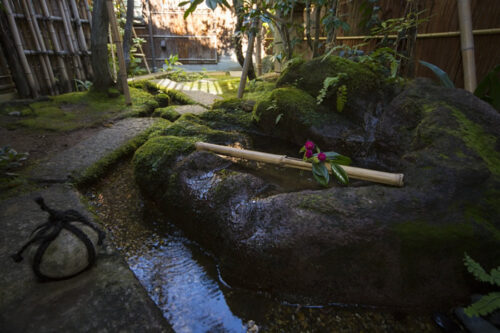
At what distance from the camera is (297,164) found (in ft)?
6.52

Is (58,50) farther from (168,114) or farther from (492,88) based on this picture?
(492,88)

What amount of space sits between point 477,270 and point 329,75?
2.37m

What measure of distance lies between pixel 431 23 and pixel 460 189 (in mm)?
3227

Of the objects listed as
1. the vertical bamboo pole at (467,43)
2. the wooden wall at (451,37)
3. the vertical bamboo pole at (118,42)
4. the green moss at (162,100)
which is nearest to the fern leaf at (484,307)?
the vertical bamboo pole at (467,43)

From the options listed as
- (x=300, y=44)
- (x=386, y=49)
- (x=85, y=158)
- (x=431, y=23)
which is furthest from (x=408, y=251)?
(x=300, y=44)

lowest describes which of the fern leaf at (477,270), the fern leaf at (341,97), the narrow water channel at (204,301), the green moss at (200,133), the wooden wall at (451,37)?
the narrow water channel at (204,301)

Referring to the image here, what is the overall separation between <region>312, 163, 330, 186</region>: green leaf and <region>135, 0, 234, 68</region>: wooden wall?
36.6 ft

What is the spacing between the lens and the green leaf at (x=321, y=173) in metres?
1.75

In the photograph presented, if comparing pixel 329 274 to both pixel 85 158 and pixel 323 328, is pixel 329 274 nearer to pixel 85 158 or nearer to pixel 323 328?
pixel 323 328

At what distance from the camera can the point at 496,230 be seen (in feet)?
4.41

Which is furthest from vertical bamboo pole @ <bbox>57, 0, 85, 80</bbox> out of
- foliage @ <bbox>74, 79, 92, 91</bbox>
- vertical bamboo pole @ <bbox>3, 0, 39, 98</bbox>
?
vertical bamboo pole @ <bbox>3, 0, 39, 98</bbox>

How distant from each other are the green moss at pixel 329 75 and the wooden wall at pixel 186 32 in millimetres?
9224

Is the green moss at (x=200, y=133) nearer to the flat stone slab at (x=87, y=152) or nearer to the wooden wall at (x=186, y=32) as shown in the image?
the flat stone slab at (x=87, y=152)

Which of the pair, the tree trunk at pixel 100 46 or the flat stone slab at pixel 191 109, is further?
the tree trunk at pixel 100 46
